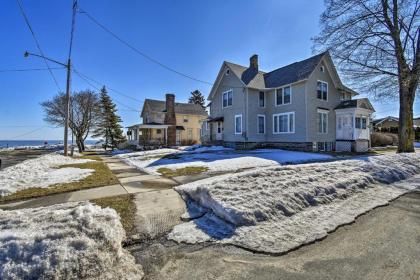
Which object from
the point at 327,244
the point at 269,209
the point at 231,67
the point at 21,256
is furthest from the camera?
the point at 231,67

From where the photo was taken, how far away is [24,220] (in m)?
3.17

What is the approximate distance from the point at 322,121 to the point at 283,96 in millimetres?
3976

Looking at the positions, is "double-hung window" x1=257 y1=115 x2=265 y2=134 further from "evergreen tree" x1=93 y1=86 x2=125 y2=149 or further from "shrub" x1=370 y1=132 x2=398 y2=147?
"evergreen tree" x1=93 y1=86 x2=125 y2=149

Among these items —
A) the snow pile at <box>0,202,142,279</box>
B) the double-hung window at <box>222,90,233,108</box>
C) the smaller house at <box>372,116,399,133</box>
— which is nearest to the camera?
the snow pile at <box>0,202,142,279</box>

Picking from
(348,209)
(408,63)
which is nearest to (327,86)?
(408,63)

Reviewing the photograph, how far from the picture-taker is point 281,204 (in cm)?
417

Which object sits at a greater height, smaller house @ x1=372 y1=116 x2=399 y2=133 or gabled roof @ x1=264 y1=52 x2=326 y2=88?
gabled roof @ x1=264 y1=52 x2=326 y2=88

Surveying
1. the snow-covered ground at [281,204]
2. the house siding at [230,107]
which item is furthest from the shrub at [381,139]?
the snow-covered ground at [281,204]

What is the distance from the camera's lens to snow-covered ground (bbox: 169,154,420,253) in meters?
3.31

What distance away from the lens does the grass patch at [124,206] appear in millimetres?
3577

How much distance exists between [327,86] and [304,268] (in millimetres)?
20276

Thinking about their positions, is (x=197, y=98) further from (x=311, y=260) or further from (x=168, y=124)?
(x=311, y=260)

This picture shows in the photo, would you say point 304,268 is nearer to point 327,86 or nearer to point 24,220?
point 24,220

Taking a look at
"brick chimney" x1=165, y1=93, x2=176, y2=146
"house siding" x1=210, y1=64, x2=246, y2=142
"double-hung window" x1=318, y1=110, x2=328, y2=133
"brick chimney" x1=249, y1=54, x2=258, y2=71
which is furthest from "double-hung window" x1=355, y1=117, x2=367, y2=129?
"brick chimney" x1=165, y1=93, x2=176, y2=146
